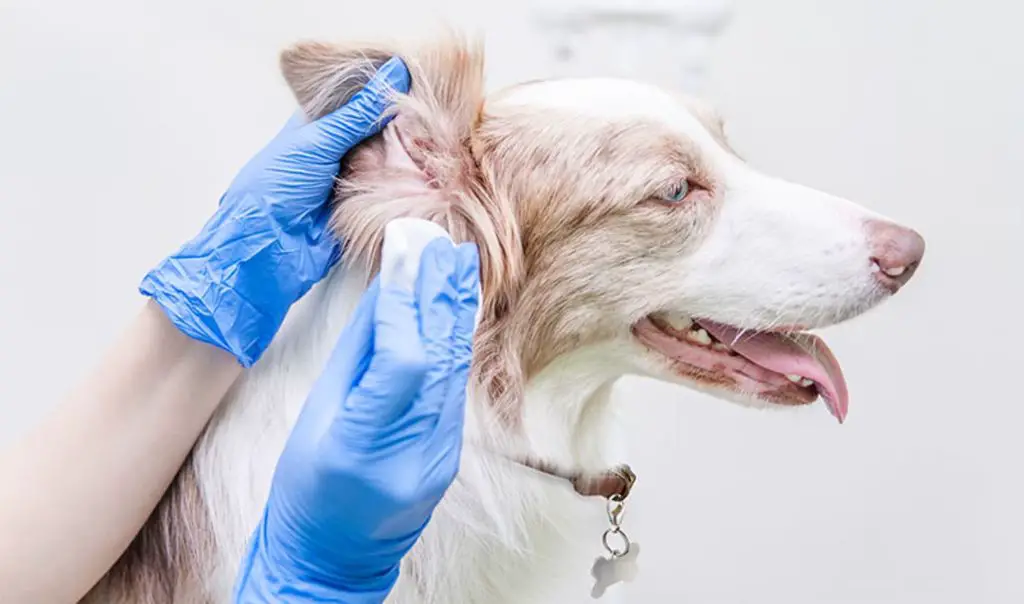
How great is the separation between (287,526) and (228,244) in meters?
0.24

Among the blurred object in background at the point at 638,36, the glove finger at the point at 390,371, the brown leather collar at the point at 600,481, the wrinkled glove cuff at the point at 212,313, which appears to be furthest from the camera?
the blurred object in background at the point at 638,36

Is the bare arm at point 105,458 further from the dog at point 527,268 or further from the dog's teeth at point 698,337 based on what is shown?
the dog's teeth at point 698,337

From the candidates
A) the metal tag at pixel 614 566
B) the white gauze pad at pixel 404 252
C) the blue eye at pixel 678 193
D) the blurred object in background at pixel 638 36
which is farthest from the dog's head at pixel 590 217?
the blurred object in background at pixel 638 36

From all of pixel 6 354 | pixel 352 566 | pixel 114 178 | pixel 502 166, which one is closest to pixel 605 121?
pixel 502 166

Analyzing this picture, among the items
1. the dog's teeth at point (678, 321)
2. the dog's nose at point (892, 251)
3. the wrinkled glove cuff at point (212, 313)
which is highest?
the dog's nose at point (892, 251)

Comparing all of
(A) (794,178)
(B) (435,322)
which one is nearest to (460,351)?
(B) (435,322)

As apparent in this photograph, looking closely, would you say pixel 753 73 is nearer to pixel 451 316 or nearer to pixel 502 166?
pixel 502 166

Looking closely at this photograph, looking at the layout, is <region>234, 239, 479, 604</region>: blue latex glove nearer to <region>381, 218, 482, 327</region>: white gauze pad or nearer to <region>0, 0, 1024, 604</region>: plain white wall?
<region>381, 218, 482, 327</region>: white gauze pad

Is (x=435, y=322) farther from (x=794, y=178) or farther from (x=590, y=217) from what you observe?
(x=794, y=178)

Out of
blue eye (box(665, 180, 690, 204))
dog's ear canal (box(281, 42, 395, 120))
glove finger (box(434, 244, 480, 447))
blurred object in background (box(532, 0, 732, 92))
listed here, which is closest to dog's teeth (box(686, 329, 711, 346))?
blue eye (box(665, 180, 690, 204))

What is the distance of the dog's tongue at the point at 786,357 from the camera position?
2.76 ft

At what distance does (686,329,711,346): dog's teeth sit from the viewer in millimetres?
842

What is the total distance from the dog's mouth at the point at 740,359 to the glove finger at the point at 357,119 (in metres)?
0.28

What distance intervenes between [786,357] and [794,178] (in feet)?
1.92
